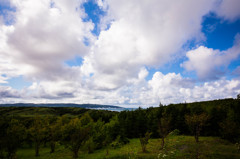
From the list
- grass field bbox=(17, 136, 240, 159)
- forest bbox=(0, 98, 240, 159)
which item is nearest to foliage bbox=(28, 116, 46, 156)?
forest bbox=(0, 98, 240, 159)

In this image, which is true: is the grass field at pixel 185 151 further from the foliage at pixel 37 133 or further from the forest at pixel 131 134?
the foliage at pixel 37 133

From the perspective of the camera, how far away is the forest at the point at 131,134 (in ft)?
97.1

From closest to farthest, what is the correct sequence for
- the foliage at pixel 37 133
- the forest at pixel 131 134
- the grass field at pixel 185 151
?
the grass field at pixel 185 151 → the forest at pixel 131 134 → the foliage at pixel 37 133

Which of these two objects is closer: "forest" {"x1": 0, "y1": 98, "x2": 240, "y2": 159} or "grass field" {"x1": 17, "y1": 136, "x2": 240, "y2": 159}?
"grass field" {"x1": 17, "y1": 136, "x2": 240, "y2": 159}

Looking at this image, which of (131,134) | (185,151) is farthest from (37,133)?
(185,151)

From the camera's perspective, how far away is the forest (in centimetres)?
2961

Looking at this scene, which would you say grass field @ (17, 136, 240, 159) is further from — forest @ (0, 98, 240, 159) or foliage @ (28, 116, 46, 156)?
foliage @ (28, 116, 46, 156)

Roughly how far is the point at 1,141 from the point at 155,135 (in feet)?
184

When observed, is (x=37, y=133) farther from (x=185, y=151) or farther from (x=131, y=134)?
(x=185, y=151)

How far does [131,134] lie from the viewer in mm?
67500

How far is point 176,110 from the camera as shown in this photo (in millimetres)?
61188

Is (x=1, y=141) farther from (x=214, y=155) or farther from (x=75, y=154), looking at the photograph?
(x=214, y=155)

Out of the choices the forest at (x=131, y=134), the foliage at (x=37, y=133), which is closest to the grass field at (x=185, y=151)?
the forest at (x=131, y=134)

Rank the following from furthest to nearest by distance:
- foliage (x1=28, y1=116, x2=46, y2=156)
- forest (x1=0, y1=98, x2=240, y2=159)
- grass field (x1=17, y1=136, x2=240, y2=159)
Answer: foliage (x1=28, y1=116, x2=46, y2=156)
forest (x1=0, y1=98, x2=240, y2=159)
grass field (x1=17, y1=136, x2=240, y2=159)
